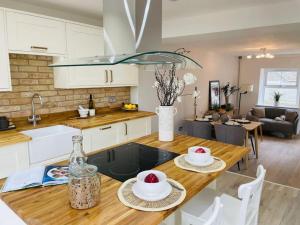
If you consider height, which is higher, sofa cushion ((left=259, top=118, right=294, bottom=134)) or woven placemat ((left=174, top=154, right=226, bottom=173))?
woven placemat ((left=174, top=154, right=226, bottom=173))

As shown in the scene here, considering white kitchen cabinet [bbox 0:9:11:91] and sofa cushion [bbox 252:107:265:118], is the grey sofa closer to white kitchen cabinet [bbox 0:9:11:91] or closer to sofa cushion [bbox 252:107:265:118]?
sofa cushion [bbox 252:107:265:118]

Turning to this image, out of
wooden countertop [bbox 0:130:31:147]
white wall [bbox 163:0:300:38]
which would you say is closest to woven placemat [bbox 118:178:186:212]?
wooden countertop [bbox 0:130:31:147]

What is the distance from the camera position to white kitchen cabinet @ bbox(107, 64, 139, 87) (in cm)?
359

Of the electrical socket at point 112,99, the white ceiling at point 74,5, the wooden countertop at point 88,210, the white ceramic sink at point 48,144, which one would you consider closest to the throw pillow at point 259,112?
the electrical socket at point 112,99

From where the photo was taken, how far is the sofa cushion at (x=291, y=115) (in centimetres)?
655

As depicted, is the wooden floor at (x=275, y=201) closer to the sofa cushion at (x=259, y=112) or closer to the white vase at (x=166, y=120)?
the white vase at (x=166, y=120)

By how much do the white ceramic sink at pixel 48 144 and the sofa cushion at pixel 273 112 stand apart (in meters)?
6.44

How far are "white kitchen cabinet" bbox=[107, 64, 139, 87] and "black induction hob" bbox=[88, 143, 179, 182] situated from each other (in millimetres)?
1700

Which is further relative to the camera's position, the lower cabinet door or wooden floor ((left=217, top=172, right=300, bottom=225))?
the lower cabinet door

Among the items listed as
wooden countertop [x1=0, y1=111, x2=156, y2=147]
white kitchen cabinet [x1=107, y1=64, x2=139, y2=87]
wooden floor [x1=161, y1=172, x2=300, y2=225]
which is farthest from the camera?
white kitchen cabinet [x1=107, y1=64, x2=139, y2=87]

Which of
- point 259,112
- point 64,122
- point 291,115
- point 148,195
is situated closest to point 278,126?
point 291,115

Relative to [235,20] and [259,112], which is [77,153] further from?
[259,112]

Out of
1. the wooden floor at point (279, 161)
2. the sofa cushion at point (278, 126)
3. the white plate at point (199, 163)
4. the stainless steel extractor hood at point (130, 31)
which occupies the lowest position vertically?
the wooden floor at point (279, 161)

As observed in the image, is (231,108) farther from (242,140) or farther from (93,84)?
(93,84)
